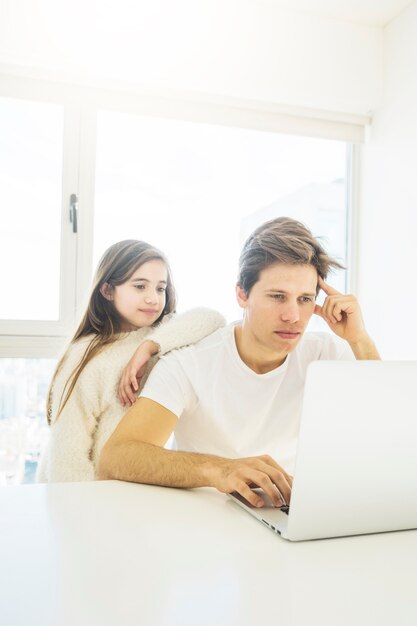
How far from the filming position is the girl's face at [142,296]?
1.75 metres

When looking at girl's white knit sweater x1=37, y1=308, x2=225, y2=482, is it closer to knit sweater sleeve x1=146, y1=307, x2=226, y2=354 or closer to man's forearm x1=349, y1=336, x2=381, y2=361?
knit sweater sleeve x1=146, y1=307, x2=226, y2=354

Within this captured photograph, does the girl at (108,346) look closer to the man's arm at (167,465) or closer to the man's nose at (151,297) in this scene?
the man's nose at (151,297)

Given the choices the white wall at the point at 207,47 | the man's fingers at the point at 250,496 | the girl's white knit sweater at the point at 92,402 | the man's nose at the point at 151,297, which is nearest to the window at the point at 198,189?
the white wall at the point at 207,47

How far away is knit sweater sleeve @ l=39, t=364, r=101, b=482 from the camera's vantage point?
1556mm

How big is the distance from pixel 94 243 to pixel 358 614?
2.15 meters

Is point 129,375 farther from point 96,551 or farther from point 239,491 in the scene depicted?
point 96,551

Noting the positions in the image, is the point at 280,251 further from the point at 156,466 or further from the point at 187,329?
the point at 156,466

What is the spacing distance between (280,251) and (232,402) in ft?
1.32

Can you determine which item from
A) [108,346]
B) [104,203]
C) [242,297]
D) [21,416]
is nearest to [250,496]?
[242,297]

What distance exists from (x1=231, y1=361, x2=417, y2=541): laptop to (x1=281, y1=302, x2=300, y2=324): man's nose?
651 mm

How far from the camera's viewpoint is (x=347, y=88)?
271 centimetres

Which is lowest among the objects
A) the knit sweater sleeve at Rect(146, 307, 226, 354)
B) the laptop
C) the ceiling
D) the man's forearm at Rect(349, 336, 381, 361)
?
the laptop

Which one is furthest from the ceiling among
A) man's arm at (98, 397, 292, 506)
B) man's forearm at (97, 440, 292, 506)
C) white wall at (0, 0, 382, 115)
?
man's forearm at (97, 440, 292, 506)

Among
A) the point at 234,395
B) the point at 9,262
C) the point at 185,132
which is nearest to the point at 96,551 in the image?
the point at 234,395
